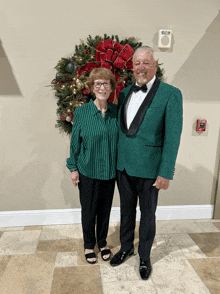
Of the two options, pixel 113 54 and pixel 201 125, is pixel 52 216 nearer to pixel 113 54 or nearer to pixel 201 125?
pixel 113 54

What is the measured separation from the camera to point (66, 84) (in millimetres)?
Result: 2066

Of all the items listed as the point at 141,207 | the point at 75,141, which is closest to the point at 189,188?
the point at 141,207

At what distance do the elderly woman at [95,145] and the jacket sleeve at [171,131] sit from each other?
37cm

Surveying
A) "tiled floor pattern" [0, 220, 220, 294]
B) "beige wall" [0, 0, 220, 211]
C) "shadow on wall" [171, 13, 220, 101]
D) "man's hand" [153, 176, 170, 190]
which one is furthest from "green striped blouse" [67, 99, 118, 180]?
"shadow on wall" [171, 13, 220, 101]

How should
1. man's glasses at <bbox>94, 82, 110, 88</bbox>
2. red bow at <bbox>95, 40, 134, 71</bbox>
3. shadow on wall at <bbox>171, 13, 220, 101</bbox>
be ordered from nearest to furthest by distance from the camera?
1. man's glasses at <bbox>94, 82, 110, 88</bbox>
2. red bow at <bbox>95, 40, 134, 71</bbox>
3. shadow on wall at <bbox>171, 13, 220, 101</bbox>

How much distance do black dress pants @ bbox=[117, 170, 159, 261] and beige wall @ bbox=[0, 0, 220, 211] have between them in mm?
693

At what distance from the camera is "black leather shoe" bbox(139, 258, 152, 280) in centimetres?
167

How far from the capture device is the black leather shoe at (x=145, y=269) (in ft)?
5.47

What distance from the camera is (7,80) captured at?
6.99ft

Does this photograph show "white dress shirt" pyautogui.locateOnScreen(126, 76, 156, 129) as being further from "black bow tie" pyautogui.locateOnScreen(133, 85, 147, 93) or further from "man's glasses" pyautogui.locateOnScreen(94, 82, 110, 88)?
"man's glasses" pyautogui.locateOnScreen(94, 82, 110, 88)

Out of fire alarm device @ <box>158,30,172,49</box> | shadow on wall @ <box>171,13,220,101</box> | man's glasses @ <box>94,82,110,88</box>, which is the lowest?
man's glasses @ <box>94,82,110,88</box>

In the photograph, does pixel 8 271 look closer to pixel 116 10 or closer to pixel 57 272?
pixel 57 272

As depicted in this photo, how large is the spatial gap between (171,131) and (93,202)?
0.81m

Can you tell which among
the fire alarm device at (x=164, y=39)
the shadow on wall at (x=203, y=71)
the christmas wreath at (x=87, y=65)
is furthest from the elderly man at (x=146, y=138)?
the shadow on wall at (x=203, y=71)
